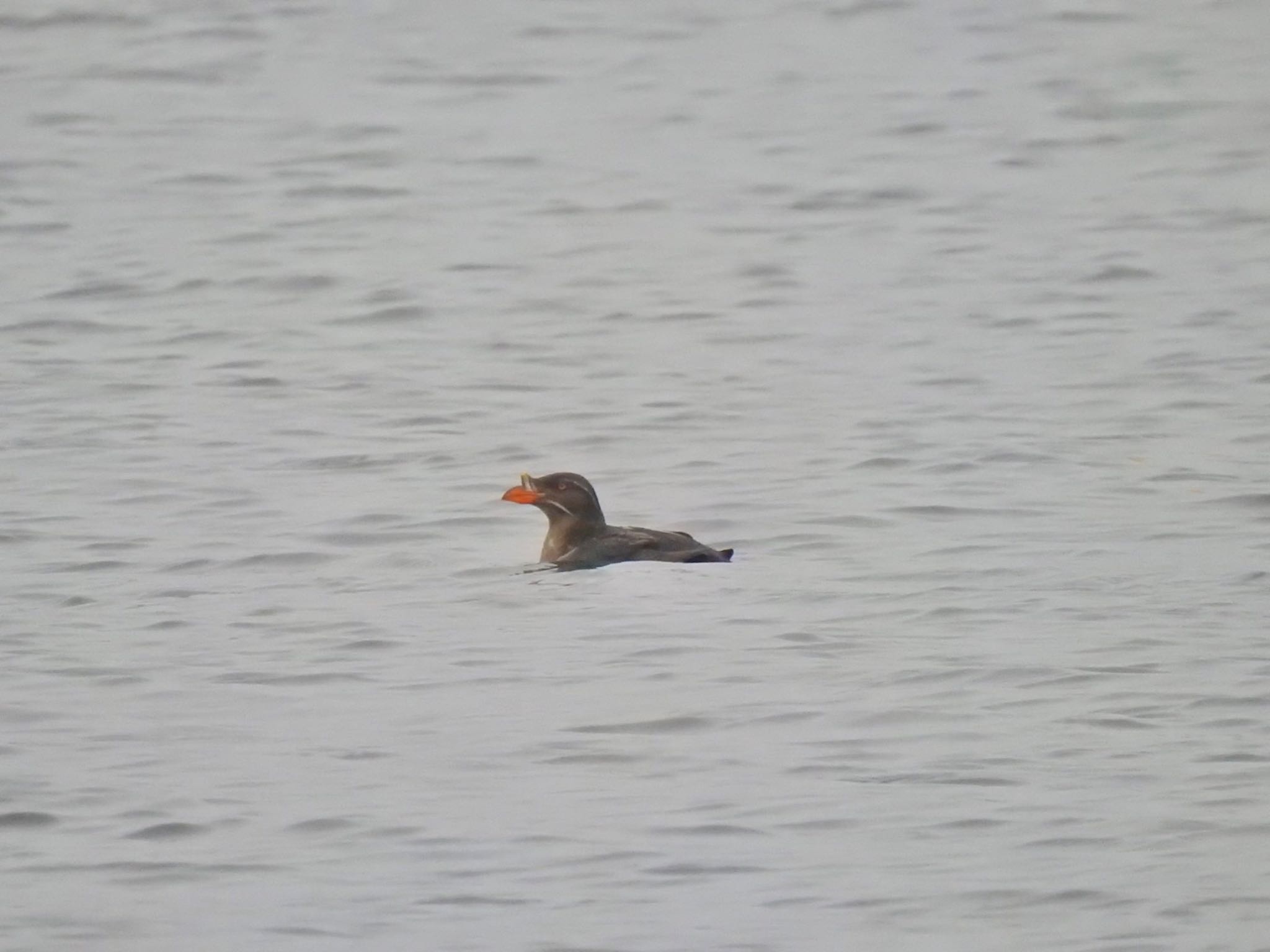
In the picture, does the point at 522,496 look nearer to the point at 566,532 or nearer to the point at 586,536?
the point at 566,532

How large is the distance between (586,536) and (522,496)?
473 millimetres

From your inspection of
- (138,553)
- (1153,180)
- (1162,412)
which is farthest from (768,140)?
(138,553)

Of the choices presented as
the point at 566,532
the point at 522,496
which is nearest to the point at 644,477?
the point at 522,496

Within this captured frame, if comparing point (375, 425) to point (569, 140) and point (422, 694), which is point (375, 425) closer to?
point (422, 694)

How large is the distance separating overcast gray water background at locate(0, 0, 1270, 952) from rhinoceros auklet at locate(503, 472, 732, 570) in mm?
208

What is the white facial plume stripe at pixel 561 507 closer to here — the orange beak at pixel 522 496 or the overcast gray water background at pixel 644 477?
the orange beak at pixel 522 496

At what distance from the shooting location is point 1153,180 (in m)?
24.7

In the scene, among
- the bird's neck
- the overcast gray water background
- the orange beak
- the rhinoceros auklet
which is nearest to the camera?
the overcast gray water background

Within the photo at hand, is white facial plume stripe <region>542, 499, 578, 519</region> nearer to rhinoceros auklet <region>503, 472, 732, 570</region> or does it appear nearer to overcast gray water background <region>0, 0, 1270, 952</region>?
rhinoceros auklet <region>503, 472, 732, 570</region>

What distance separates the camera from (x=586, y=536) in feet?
44.5

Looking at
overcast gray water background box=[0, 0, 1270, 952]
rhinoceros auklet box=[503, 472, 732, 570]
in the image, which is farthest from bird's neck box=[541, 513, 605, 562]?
overcast gray water background box=[0, 0, 1270, 952]

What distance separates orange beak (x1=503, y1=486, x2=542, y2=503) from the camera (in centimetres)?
1384

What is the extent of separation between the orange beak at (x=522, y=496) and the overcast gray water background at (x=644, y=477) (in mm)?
308

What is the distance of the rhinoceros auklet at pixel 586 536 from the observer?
13.2 meters
